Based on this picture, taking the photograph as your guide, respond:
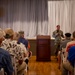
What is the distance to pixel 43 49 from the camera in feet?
32.5

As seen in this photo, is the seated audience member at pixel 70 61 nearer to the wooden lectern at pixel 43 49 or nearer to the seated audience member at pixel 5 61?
the seated audience member at pixel 5 61

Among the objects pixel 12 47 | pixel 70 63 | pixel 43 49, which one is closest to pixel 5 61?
pixel 12 47

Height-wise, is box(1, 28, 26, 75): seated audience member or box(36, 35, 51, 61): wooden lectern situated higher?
box(1, 28, 26, 75): seated audience member

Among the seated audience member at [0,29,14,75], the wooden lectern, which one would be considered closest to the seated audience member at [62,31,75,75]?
the seated audience member at [0,29,14,75]

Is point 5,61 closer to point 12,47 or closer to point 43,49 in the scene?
point 12,47

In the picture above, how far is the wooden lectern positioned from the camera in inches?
390

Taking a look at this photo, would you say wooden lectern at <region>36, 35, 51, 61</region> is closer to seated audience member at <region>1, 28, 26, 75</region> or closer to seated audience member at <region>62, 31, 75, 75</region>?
seated audience member at <region>62, 31, 75, 75</region>

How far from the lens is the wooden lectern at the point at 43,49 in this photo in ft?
32.5

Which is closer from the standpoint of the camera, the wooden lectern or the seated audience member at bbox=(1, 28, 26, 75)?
the seated audience member at bbox=(1, 28, 26, 75)

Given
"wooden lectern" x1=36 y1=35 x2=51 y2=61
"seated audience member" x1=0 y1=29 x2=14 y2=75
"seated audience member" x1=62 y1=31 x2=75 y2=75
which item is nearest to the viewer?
"seated audience member" x1=0 y1=29 x2=14 y2=75

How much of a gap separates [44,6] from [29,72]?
4642 millimetres

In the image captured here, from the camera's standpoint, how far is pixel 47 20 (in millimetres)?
11305

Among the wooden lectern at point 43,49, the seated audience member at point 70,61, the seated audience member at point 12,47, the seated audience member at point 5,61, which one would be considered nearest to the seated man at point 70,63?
the seated audience member at point 70,61

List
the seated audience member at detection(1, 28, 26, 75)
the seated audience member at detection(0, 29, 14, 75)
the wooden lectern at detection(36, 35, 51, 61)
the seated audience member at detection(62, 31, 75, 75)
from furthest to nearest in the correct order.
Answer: the wooden lectern at detection(36, 35, 51, 61) < the seated audience member at detection(1, 28, 26, 75) < the seated audience member at detection(62, 31, 75, 75) < the seated audience member at detection(0, 29, 14, 75)
